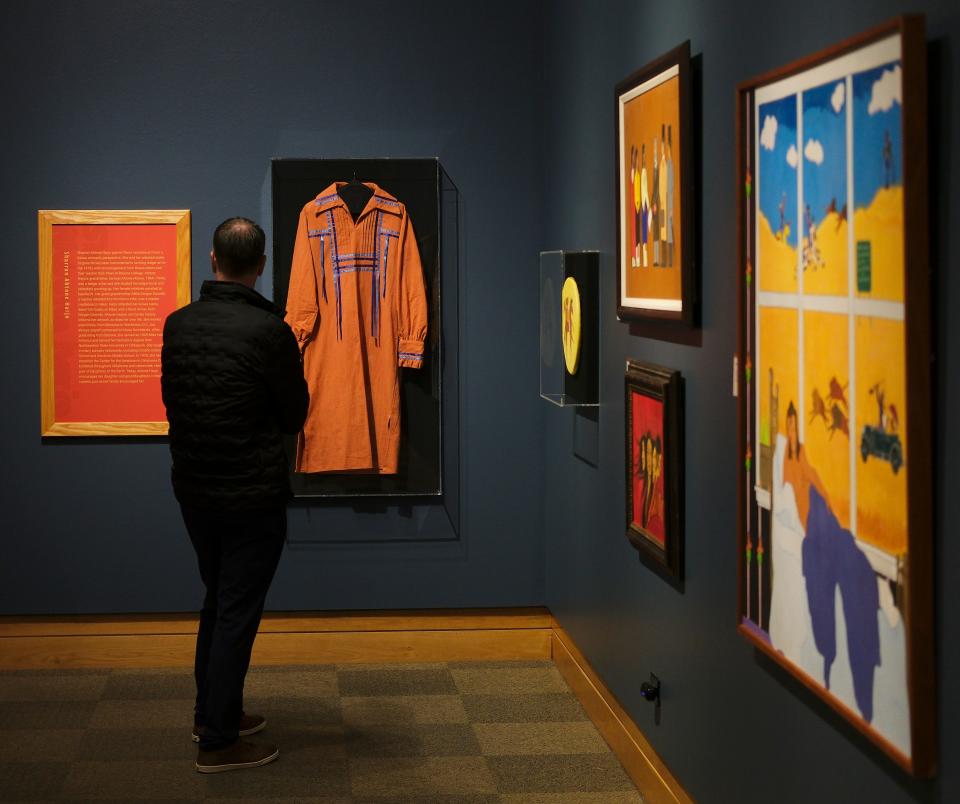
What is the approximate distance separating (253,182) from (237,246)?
145 cm

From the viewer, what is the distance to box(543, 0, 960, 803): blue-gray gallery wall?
2002mm

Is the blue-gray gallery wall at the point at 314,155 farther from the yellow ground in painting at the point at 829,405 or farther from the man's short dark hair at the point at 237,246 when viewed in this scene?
the yellow ground in painting at the point at 829,405

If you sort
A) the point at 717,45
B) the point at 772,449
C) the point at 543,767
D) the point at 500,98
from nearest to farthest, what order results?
1. the point at 772,449
2. the point at 717,45
3. the point at 543,767
4. the point at 500,98

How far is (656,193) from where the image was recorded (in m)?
3.60

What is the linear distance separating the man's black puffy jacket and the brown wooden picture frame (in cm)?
143

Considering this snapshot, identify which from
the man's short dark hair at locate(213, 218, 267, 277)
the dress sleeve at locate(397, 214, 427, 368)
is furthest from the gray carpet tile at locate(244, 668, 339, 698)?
the man's short dark hair at locate(213, 218, 267, 277)

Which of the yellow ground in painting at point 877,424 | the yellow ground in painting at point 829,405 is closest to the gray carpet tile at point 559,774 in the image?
the yellow ground in painting at point 829,405

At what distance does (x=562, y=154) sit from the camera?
513 centimetres

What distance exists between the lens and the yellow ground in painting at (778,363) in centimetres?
257

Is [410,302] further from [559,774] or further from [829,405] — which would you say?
[829,405]

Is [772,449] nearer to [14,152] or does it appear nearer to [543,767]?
[543,767]

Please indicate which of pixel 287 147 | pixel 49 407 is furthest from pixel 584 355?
pixel 49 407

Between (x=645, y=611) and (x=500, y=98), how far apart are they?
2.47 meters

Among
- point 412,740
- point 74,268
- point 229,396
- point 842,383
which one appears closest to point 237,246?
point 229,396
